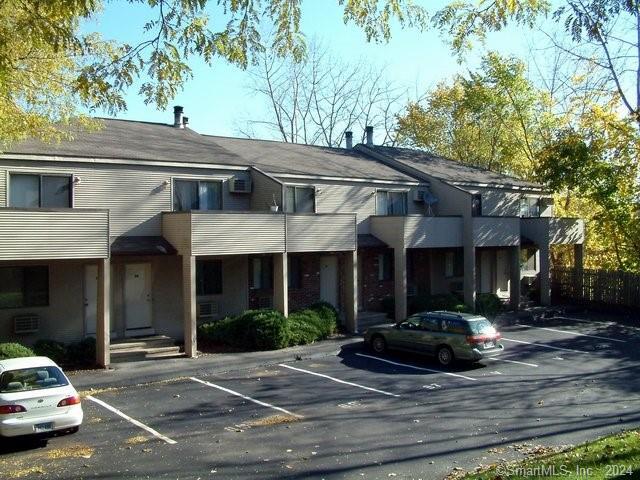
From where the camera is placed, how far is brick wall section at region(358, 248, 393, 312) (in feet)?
91.1

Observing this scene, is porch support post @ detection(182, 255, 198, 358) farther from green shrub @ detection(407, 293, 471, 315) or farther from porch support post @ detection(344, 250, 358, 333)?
green shrub @ detection(407, 293, 471, 315)

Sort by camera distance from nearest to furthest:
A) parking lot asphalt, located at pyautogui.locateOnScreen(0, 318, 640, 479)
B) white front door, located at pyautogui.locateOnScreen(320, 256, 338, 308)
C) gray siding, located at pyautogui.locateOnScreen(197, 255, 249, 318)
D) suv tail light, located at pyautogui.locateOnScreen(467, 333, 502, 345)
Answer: parking lot asphalt, located at pyautogui.locateOnScreen(0, 318, 640, 479) → suv tail light, located at pyautogui.locateOnScreen(467, 333, 502, 345) → gray siding, located at pyautogui.locateOnScreen(197, 255, 249, 318) → white front door, located at pyautogui.locateOnScreen(320, 256, 338, 308)

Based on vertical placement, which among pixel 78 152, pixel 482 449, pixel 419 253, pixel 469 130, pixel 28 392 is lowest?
pixel 482 449

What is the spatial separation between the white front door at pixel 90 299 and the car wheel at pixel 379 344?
340 inches

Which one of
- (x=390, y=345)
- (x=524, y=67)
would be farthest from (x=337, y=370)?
(x=524, y=67)

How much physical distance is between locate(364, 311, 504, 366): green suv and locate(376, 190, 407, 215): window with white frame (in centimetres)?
822

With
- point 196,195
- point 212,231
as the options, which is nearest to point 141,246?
point 212,231

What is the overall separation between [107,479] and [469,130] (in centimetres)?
4235

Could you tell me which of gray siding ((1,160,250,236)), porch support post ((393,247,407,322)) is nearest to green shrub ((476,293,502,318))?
porch support post ((393,247,407,322))

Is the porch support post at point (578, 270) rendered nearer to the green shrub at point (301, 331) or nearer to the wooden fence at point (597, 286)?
the wooden fence at point (597, 286)

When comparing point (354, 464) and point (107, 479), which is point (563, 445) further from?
point (107, 479)

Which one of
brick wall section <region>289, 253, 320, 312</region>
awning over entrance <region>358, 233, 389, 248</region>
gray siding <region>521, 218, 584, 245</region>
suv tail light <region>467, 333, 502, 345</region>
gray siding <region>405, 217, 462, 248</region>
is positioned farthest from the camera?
gray siding <region>521, 218, 584, 245</region>

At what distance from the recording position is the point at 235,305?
23.7m

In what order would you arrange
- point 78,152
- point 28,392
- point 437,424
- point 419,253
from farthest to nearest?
1. point 419,253
2. point 78,152
3. point 437,424
4. point 28,392
